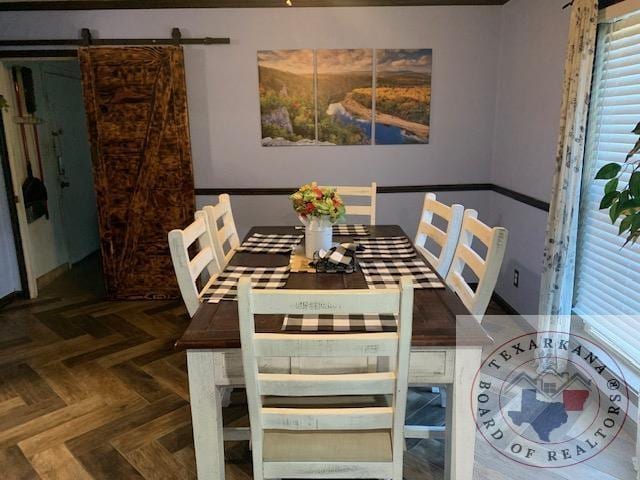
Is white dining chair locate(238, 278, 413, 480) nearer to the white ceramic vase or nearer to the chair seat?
the chair seat

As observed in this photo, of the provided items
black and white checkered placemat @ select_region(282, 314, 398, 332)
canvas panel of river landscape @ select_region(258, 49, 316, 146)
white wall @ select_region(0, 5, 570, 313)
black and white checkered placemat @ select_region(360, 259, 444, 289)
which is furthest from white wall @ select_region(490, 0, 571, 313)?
black and white checkered placemat @ select_region(282, 314, 398, 332)

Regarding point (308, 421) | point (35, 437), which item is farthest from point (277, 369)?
point (35, 437)

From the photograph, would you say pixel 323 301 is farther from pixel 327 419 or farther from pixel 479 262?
pixel 479 262

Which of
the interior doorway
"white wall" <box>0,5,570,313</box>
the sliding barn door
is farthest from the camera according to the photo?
the interior doorway

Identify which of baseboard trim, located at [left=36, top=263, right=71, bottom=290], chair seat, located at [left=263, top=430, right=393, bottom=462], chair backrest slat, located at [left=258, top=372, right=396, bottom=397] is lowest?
baseboard trim, located at [left=36, top=263, right=71, bottom=290]

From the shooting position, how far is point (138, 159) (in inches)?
148

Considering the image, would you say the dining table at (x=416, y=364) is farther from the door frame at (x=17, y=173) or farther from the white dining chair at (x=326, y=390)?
the door frame at (x=17, y=173)

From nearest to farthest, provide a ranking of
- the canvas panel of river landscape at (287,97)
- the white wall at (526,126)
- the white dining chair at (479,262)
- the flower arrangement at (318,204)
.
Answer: the white dining chair at (479,262) < the flower arrangement at (318,204) < the white wall at (526,126) < the canvas panel of river landscape at (287,97)

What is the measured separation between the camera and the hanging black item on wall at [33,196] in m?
4.07

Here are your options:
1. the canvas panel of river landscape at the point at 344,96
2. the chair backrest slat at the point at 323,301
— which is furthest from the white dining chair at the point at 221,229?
the canvas panel of river landscape at the point at 344,96

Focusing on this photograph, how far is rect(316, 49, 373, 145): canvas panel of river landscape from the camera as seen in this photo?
372 centimetres

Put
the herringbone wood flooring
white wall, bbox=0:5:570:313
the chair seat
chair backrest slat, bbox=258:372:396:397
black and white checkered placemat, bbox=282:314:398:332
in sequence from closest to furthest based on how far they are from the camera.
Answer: chair backrest slat, bbox=258:372:396:397, the chair seat, black and white checkered placemat, bbox=282:314:398:332, the herringbone wood flooring, white wall, bbox=0:5:570:313

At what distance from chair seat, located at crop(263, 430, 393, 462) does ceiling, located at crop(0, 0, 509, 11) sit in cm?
322

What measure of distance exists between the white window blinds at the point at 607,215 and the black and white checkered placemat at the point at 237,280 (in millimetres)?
1590
